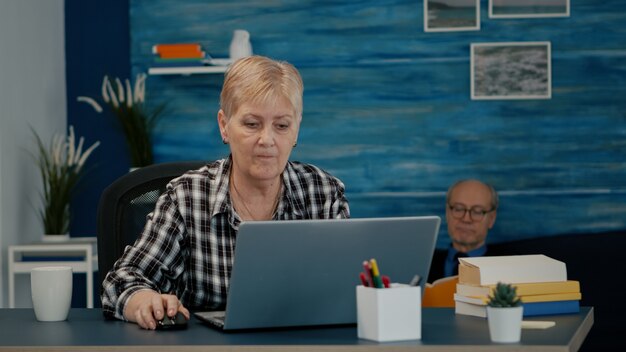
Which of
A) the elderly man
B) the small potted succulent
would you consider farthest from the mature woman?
the elderly man

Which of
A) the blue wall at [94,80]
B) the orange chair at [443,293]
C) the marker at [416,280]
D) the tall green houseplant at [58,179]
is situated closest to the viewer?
the marker at [416,280]

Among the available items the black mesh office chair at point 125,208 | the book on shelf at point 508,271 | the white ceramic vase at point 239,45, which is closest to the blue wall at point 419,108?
the white ceramic vase at point 239,45

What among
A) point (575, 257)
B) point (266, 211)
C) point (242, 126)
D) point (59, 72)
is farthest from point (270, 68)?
point (59, 72)

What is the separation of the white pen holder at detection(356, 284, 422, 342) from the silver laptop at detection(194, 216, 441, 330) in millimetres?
92

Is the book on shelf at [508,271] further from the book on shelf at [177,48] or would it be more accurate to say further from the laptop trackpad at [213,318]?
the book on shelf at [177,48]

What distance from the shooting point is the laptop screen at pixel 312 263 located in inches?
66.0

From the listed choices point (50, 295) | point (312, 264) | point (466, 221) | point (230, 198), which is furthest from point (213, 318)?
point (466, 221)

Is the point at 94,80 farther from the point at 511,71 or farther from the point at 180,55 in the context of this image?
the point at 511,71

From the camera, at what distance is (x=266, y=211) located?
7.62 feet

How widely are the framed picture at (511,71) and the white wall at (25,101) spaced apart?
78.9 inches

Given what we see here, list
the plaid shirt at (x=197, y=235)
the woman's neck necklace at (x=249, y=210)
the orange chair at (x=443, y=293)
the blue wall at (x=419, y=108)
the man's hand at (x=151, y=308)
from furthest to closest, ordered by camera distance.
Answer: the blue wall at (x=419, y=108) < the orange chair at (x=443, y=293) < the woman's neck necklace at (x=249, y=210) < the plaid shirt at (x=197, y=235) < the man's hand at (x=151, y=308)

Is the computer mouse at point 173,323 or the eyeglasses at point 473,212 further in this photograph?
the eyeglasses at point 473,212

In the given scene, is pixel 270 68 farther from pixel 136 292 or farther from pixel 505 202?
pixel 505 202

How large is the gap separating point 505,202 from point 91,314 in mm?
2770
